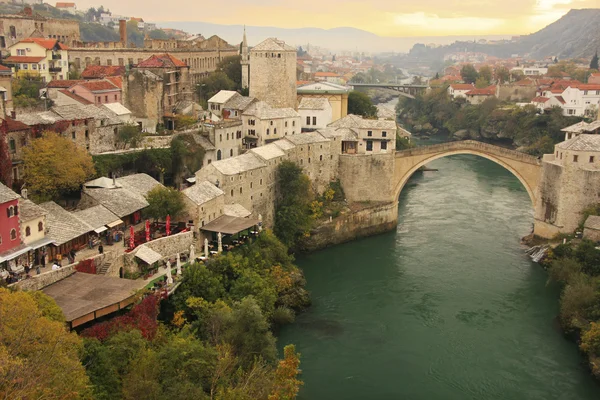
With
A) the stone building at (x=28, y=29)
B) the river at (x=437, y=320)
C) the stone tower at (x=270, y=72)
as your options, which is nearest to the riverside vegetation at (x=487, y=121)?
the river at (x=437, y=320)

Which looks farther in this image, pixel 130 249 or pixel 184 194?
pixel 184 194

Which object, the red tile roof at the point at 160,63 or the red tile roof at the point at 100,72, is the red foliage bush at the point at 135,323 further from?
the red tile roof at the point at 100,72

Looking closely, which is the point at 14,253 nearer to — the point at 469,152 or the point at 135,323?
the point at 135,323

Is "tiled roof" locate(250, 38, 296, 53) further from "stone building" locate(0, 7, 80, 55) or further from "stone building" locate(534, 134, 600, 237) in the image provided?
"stone building" locate(534, 134, 600, 237)

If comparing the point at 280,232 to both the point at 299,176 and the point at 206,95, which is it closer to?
the point at 299,176

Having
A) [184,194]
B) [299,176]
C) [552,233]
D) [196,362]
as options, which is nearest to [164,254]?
[184,194]

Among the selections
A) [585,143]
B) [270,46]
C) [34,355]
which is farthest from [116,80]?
[34,355]

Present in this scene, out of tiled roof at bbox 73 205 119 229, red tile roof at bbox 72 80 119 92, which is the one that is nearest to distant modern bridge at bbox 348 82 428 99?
red tile roof at bbox 72 80 119 92
